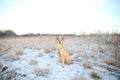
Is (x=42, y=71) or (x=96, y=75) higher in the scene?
(x=42, y=71)

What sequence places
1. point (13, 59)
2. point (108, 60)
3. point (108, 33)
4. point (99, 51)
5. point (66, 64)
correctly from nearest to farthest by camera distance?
point (66, 64), point (108, 60), point (13, 59), point (99, 51), point (108, 33)

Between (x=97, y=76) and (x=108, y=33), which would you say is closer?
(x=97, y=76)

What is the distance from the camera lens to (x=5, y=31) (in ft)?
A: 141

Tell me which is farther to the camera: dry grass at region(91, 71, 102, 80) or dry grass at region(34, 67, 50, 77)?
dry grass at region(34, 67, 50, 77)

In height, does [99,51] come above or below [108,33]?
below

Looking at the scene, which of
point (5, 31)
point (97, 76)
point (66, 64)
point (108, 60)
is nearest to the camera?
point (97, 76)

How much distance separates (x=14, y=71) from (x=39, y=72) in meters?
1.24

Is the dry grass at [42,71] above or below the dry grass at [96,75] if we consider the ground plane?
above

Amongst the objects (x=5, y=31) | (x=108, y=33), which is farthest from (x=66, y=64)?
(x=5, y=31)

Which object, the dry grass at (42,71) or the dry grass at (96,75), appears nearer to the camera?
the dry grass at (96,75)

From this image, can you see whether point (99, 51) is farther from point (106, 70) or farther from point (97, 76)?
point (97, 76)

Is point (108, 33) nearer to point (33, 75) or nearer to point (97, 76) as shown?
point (97, 76)

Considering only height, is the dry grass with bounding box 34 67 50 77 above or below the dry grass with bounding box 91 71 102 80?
above

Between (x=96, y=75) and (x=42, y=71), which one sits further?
(x=42, y=71)
